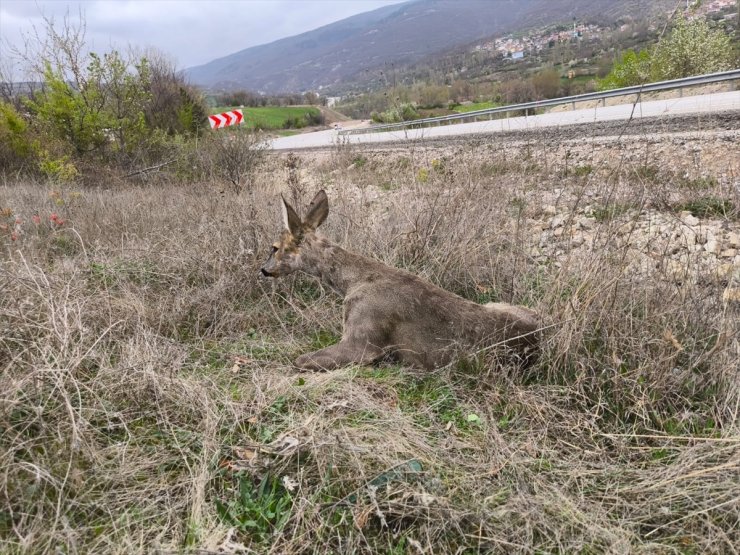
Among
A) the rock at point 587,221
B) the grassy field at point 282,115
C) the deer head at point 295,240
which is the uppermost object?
the grassy field at point 282,115

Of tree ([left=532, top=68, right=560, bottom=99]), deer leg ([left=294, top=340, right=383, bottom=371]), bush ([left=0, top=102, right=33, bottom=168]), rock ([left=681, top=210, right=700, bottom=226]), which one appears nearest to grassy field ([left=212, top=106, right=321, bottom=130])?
tree ([left=532, top=68, right=560, bottom=99])

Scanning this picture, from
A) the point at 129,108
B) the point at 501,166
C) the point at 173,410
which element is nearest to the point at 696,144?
the point at 501,166

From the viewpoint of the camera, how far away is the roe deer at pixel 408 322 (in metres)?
3.99

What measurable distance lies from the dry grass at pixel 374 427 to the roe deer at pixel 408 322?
8.0 inches

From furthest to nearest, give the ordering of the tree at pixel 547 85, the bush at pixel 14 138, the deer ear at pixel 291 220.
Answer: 1. the tree at pixel 547 85
2. the bush at pixel 14 138
3. the deer ear at pixel 291 220

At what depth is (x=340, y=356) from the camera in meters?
4.23

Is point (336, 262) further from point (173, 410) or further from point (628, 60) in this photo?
point (628, 60)

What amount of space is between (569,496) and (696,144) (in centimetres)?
841

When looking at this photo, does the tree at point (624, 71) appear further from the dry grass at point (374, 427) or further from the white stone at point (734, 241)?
the dry grass at point (374, 427)

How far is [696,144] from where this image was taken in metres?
8.83

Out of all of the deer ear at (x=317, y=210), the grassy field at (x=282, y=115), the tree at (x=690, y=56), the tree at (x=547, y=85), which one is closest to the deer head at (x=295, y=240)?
the deer ear at (x=317, y=210)

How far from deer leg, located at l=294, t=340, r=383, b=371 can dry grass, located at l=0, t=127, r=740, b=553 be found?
20 centimetres

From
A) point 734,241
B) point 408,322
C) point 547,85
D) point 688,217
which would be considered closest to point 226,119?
point 688,217

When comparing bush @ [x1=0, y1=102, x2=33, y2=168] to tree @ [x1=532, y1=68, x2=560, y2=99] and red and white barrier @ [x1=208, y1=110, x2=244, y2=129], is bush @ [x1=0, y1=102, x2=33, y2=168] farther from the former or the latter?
tree @ [x1=532, y1=68, x2=560, y2=99]
